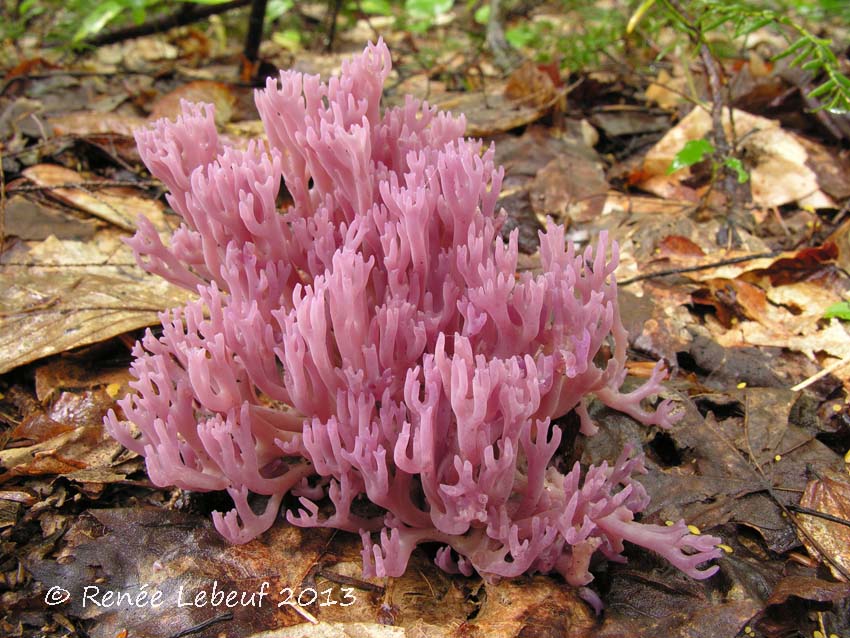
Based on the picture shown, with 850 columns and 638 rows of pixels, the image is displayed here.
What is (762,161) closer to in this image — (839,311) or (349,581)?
(839,311)

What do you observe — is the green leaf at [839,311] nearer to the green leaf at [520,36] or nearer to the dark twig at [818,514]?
the dark twig at [818,514]

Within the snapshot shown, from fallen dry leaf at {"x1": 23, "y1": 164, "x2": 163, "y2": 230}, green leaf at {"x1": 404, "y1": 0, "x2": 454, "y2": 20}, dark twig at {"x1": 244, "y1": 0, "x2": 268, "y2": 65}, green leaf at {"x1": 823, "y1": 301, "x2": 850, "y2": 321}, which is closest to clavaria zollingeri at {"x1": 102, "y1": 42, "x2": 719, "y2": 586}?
A: green leaf at {"x1": 823, "y1": 301, "x2": 850, "y2": 321}

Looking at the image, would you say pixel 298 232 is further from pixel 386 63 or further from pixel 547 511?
pixel 547 511

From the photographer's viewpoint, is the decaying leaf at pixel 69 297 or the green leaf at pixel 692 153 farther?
the green leaf at pixel 692 153

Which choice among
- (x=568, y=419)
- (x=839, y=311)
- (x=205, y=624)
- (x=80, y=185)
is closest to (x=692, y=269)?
(x=839, y=311)

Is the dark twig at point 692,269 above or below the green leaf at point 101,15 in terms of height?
below

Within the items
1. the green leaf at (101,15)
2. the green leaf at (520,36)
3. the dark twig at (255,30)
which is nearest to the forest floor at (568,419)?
the green leaf at (101,15)
